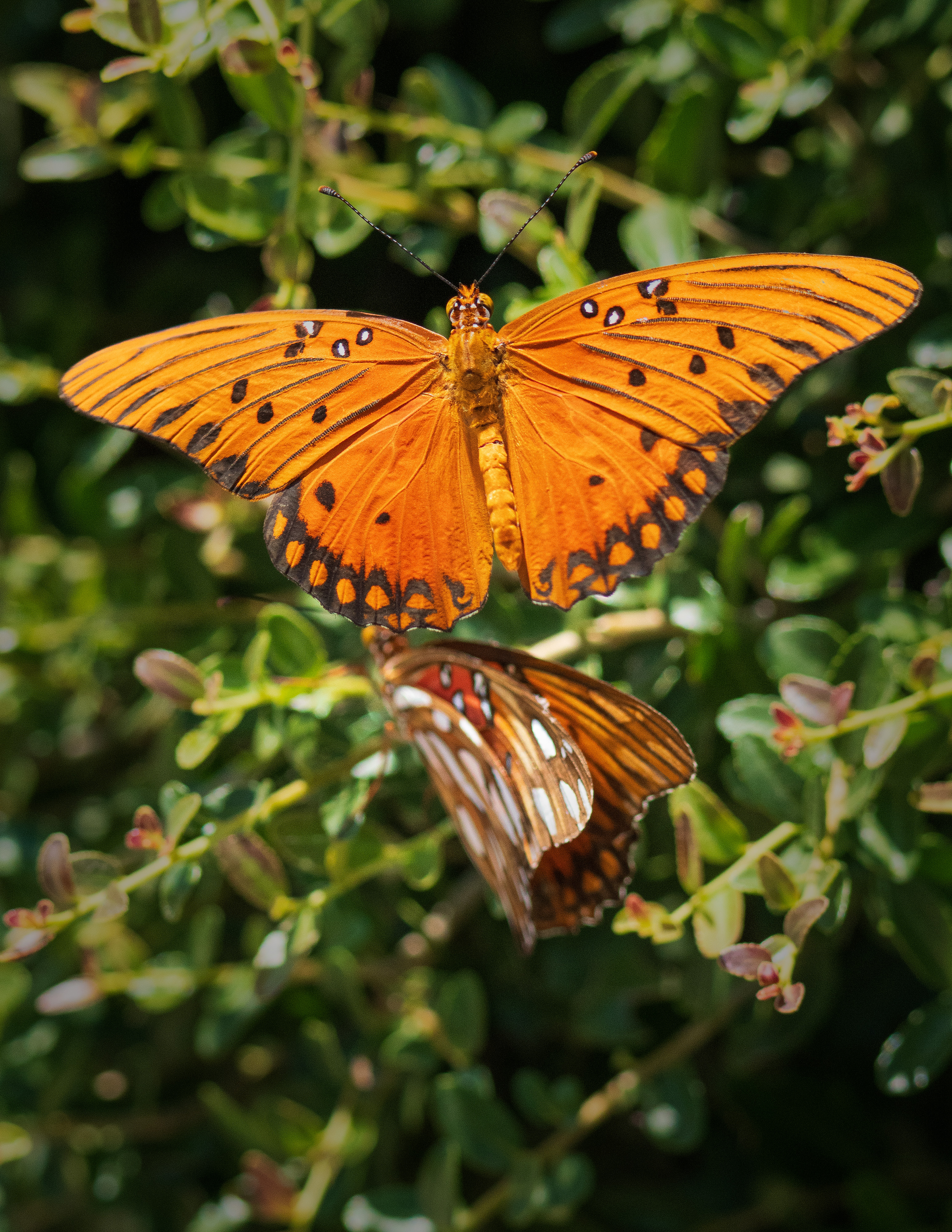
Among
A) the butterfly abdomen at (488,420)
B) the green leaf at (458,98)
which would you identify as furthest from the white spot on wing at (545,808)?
the green leaf at (458,98)

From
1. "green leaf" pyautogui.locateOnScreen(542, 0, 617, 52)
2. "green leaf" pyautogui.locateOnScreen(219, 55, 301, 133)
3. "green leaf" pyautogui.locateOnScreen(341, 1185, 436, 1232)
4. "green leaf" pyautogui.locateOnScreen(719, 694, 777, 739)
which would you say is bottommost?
"green leaf" pyautogui.locateOnScreen(341, 1185, 436, 1232)

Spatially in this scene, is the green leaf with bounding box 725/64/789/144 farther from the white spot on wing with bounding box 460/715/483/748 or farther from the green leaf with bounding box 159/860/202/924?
the green leaf with bounding box 159/860/202/924

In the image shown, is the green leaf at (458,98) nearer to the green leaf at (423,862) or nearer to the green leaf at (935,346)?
the green leaf at (935,346)

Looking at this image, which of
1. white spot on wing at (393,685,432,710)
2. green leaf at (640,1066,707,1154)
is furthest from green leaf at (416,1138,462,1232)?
white spot on wing at (393,685,432,710)

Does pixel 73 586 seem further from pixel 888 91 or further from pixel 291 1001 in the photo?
pixel 888 91

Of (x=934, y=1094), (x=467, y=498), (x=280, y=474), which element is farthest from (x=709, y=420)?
(x=934, y=1094)

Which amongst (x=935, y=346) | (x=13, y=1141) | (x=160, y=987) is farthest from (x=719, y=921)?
(x=13, y=1141)
